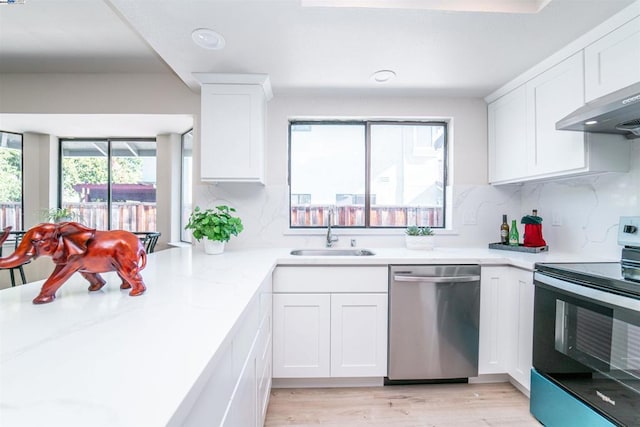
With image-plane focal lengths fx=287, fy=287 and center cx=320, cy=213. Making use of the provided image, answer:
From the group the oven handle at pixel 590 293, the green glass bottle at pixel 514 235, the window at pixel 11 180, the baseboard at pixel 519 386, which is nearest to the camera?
the oven handle at pixel 590 293

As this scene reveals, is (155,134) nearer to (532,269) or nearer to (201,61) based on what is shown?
(201,61)

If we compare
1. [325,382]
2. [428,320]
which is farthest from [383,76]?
[325,382]

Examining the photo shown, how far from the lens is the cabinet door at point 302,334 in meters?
1.94

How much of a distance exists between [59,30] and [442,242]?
127 inches

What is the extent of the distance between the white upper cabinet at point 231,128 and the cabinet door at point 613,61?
2.00m

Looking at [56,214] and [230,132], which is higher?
[230,132]

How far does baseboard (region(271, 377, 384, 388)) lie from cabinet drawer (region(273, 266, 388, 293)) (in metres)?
0.64

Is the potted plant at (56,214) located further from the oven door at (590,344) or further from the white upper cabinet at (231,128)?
the oven door at (590,344)

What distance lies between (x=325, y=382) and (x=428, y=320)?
84cm

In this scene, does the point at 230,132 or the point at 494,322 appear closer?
the point at 494,322

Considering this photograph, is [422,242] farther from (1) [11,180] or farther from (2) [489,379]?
(1) [11,180]

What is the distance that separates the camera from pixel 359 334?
1.97 meters

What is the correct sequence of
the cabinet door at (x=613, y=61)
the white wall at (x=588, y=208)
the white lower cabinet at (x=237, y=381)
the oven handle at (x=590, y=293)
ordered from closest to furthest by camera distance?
the white lower cabinet at (x=237, y=381), the oven handle at (x=590, y=293), the cabinet door at (x=613, y=61), the white wall at (x=588, y=208)

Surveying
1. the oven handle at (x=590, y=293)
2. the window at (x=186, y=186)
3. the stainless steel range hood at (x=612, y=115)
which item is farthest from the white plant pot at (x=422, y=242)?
the window at (x=186, y=186)
